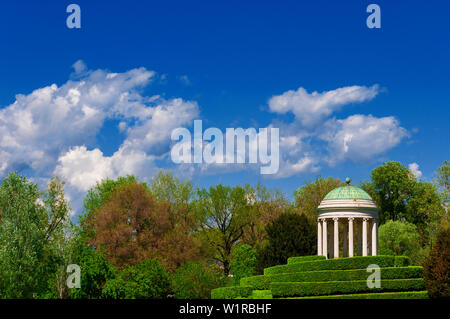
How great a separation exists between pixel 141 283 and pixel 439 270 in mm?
30513

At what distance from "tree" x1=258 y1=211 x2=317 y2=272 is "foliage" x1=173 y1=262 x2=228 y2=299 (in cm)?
721

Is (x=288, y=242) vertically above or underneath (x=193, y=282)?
above

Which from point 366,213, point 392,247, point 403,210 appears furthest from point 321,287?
Result: point 403,210

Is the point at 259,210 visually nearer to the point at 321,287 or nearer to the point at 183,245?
the point at 183,245

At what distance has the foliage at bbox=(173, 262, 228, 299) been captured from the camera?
231 feet

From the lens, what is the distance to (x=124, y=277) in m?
68.0

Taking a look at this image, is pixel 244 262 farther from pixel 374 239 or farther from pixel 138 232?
pixel 374 239

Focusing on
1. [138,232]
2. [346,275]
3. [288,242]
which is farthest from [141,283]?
[346,275]

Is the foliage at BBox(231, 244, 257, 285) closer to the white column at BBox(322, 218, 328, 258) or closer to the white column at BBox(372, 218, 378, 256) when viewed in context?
the white column at BBox(322, 218, 328, 258)

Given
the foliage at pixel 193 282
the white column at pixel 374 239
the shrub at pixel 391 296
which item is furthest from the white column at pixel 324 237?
the foliage at pixel 193 282

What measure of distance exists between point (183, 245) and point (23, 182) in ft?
76.2

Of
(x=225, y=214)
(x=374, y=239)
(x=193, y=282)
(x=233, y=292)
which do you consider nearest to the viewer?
(x=233, y=292)

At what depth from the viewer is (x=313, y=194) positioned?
9719 cm

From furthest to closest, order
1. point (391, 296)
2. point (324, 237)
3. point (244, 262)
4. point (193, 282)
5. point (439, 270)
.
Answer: point (244, 262), point (193, 282), point (324, 237), point (391, 296), point (439, 270)
